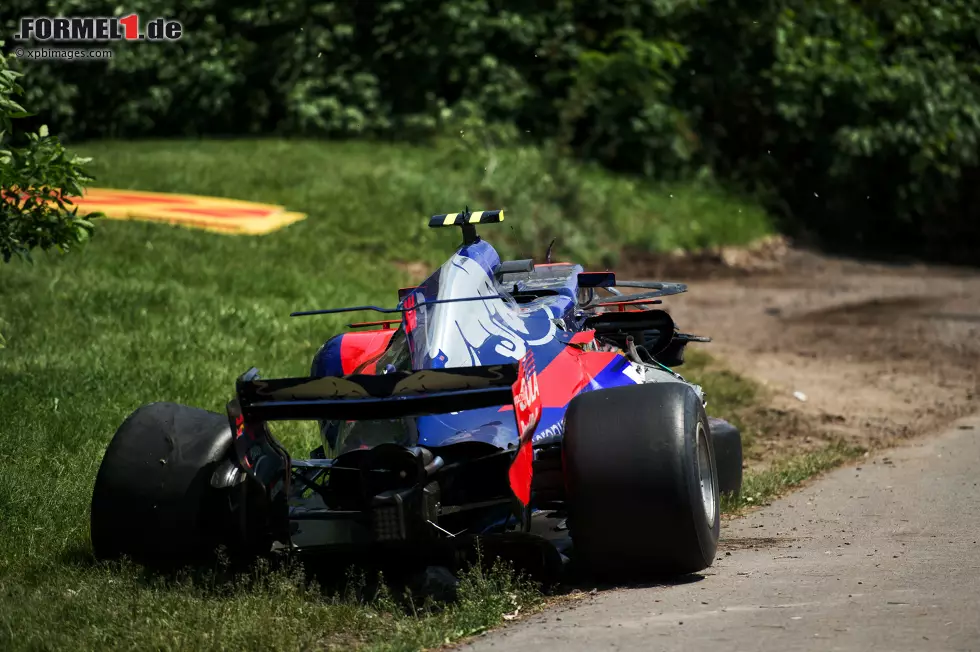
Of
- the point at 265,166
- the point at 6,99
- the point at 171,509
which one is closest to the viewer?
the point at 171,509

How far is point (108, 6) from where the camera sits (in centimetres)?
2598

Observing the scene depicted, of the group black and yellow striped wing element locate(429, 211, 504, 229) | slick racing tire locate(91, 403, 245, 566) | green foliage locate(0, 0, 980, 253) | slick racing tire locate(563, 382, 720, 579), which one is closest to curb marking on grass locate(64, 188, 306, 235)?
green foliage locate(0, 0, 980, 253)

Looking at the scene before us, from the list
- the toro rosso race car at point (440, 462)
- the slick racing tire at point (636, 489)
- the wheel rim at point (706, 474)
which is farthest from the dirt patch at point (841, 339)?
the slick racing tire at point (636, 489)

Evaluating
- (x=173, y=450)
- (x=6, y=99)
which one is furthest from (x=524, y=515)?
(x=6, y=99)

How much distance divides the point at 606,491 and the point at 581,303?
10.0ft

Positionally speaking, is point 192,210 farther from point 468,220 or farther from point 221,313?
point 468,220

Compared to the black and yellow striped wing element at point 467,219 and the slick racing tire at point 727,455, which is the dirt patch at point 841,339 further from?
the black and yellow striped wing element at point 467,219

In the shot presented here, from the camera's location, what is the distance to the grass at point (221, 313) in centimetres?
618

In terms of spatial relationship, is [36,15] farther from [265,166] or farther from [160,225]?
[160,225]

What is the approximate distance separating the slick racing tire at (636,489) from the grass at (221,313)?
17.5 inches

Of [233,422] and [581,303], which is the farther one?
[581,303]

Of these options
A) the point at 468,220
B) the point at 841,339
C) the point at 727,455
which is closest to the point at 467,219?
the point at 468,220

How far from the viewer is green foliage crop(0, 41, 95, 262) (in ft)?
30.0

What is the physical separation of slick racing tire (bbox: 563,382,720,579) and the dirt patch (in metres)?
5.13
